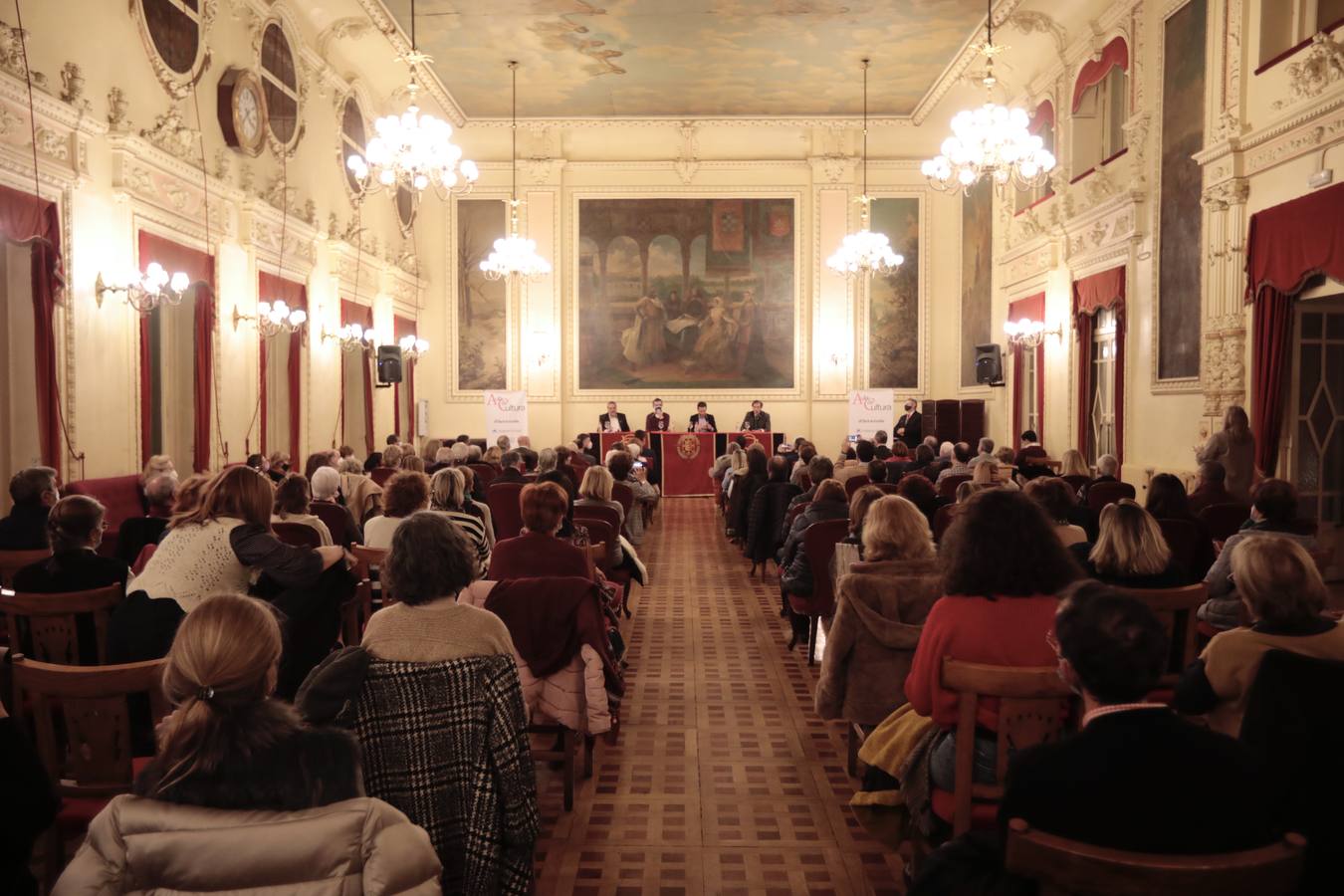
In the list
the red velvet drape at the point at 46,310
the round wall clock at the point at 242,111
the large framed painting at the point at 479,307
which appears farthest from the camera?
the large framed painting at the point at 479,307

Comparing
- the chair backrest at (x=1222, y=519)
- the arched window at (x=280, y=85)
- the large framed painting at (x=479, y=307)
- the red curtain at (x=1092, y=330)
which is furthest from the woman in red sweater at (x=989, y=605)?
the large framed painting at (x=479, y=307)

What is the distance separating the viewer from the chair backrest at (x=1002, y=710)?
285 cm

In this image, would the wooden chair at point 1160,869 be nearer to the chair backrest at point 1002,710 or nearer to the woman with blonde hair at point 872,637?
the chair backrest at point 1002,710

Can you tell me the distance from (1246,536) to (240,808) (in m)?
4.31

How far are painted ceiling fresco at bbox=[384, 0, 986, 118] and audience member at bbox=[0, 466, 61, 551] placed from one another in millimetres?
11569

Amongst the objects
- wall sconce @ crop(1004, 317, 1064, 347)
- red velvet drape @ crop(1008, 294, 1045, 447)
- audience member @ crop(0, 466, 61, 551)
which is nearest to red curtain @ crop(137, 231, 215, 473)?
audience member @ crop(0, 466, 61, 551)

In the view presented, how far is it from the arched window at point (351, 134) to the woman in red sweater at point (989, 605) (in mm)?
15638

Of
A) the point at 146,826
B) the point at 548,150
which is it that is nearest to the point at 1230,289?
the point at 146,826

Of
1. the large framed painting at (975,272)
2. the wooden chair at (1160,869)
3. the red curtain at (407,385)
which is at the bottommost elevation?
the wooden chair at (1160,869)

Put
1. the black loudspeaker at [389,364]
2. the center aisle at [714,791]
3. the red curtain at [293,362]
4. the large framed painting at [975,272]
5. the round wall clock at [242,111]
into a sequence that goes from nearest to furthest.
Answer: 1. the center aisle at [714,791]
2. the round wall clock at [242,111]
3. the red curtain at [293,362]
4. the black loudspeaker at [389,364]
5. the large framed painting at [975,272]

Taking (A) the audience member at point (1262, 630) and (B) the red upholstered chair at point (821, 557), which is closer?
(A) the audience member at point (1262, 630)

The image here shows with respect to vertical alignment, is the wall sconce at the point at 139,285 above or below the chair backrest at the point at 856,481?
above

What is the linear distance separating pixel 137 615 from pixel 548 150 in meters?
19.6

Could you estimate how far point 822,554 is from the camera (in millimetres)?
6621
